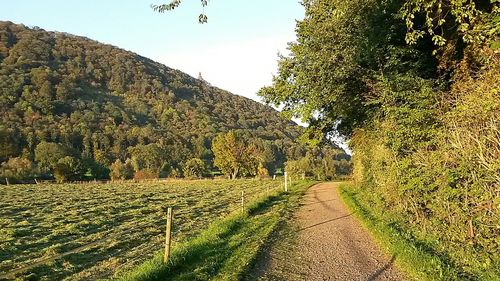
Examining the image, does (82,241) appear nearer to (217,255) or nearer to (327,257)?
(217,255)

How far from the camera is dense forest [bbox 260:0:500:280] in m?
7.45

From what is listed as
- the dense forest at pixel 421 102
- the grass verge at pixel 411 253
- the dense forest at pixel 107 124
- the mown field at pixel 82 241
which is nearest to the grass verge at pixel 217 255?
the mown field at pixel 82 241

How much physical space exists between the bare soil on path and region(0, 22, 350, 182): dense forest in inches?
2704

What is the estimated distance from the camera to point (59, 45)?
197750mm

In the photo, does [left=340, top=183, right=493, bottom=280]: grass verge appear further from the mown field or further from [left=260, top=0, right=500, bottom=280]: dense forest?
the mown field

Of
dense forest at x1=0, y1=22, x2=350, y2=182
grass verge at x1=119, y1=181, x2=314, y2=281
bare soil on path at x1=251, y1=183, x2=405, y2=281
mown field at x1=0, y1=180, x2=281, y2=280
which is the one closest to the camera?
bare soil on path at x1=251, y1=183, x2=405, y2=281

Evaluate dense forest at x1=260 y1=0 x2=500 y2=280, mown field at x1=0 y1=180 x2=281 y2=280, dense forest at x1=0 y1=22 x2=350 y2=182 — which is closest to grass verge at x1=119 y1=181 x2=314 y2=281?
mown field at x1=0 y1=180 x2=281 y2=280

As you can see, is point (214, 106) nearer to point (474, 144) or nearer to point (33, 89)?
point (33, 89)

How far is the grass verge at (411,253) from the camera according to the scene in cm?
748

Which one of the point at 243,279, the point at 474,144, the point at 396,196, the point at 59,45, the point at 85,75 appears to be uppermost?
Answer: the point at 59,45

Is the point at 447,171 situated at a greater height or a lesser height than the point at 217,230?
greater

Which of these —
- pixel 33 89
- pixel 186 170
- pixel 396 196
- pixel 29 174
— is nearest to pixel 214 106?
pixel 33 89

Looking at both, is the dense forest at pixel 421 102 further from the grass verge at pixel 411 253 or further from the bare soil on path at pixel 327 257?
the bare soil on path at pixel 327 257

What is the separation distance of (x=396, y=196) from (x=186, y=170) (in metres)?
85.1
